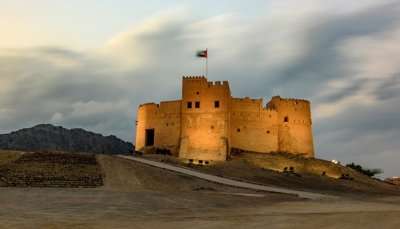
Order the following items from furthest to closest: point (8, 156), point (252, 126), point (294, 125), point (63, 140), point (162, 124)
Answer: point (63, 140) < point (294, 125) < point (252, 126) < point (162, 124) < point (8, 156)

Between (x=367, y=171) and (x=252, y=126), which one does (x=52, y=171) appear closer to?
(x=252, y=126)

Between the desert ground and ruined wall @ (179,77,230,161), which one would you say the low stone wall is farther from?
the desert ground

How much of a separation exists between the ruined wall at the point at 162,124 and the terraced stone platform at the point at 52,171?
66.2 ft

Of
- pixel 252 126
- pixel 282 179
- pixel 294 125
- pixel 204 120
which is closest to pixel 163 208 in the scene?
pixel 282 179

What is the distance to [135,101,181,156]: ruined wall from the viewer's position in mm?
65500

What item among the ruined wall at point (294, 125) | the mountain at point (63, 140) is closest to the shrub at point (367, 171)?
the ruined wall at point (294, 125)

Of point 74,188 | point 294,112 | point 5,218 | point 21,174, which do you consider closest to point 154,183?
point 74,188

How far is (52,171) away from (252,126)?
3537 centimetres

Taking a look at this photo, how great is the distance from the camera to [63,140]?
117 m

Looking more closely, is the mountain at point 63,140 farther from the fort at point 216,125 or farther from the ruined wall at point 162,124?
the fort at point 216,125

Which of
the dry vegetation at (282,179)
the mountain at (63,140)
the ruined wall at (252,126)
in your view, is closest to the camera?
the dry vegetation at (282,179)

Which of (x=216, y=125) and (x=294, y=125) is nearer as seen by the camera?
(x=216, y=125)

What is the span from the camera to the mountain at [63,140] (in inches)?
4377

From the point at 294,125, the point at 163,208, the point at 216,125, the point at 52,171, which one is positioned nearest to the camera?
the point at 163,208
